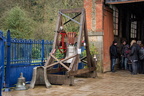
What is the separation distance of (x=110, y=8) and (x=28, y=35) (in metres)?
19.7

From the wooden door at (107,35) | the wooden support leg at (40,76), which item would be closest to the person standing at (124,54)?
the wooden door at (107,35)

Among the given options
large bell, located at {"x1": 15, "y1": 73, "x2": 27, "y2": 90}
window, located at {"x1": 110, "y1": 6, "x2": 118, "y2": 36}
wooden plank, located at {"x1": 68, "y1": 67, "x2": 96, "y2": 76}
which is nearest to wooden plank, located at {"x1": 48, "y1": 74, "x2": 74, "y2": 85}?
wooden plank, located at {"x1": 68, "y1": 67, "x2": 96, "y2": 76}

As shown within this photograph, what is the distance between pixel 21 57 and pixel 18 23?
77.8 feet

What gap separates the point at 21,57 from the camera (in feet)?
30.1

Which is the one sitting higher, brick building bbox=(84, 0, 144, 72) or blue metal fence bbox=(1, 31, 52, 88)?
brick building bbox=(84, 0, 144, 72)

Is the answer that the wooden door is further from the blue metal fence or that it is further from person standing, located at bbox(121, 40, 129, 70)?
the blue metal fence

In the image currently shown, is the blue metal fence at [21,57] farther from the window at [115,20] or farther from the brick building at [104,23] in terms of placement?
the window at [115,20]

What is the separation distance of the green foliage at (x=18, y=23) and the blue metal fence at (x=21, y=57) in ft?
71.7

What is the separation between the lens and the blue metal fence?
843cm

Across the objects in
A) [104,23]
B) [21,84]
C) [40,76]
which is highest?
[104,23]

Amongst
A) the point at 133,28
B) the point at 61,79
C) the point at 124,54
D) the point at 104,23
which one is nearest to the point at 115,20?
the point at 104,23

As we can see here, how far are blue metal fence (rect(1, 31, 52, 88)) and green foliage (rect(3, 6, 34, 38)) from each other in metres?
21.8

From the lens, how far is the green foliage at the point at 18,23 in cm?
3153

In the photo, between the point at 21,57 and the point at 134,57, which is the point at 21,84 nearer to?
the point at 21,57
